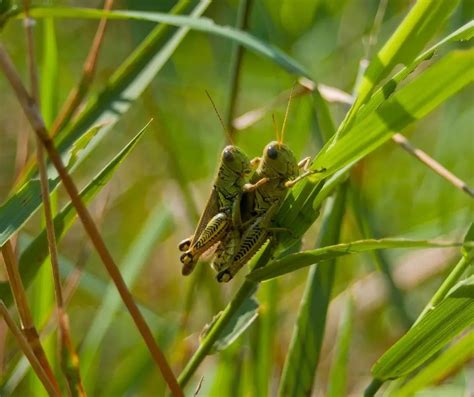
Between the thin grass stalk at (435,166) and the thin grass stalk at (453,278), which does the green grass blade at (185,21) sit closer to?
the thin grass stalk at (435,166)

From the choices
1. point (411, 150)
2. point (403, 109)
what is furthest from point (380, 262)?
point (403, 109)

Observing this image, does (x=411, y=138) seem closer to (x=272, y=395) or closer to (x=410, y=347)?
(x=272, y=395)

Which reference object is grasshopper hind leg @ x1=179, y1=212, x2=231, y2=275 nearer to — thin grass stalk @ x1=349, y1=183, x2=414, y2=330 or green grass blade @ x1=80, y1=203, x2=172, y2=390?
thin grass stalk @ x1=349, y1=183, x2=414, y2=330

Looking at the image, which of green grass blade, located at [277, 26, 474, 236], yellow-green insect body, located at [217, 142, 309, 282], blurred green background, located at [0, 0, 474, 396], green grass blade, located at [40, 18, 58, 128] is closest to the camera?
green grass blade, located at [277, 26, 474, 236]

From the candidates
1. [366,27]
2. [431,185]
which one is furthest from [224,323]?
[366,27]

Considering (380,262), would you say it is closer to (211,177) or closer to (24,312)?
(24,312)

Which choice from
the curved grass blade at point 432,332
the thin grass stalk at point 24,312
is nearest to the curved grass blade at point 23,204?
the thin grass stalk at point 24,312

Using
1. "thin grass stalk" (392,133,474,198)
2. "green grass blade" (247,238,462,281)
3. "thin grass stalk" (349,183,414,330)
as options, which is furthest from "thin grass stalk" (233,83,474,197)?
"green grass blade" (247,238,462,281)
